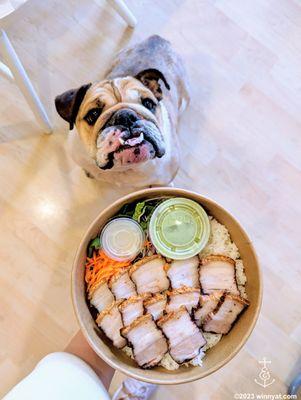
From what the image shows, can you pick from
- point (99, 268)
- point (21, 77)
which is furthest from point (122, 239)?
point (21, 77)

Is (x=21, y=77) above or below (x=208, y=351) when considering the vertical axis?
above

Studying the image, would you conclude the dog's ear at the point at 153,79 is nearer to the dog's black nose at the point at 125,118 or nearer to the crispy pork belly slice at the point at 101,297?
the dog's black nose at the point at 125,118

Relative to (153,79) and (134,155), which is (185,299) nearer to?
(134,155)

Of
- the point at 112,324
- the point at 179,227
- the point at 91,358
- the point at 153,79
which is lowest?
the point at 91,358

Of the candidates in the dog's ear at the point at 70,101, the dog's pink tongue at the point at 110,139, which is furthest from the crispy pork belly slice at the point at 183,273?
the dog's ear at the point at 70,101

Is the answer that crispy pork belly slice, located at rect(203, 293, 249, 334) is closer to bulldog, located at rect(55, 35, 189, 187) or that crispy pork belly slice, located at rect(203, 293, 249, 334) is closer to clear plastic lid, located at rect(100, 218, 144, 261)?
clear plastic lid, located at rect(100, 218, 144, 261)
